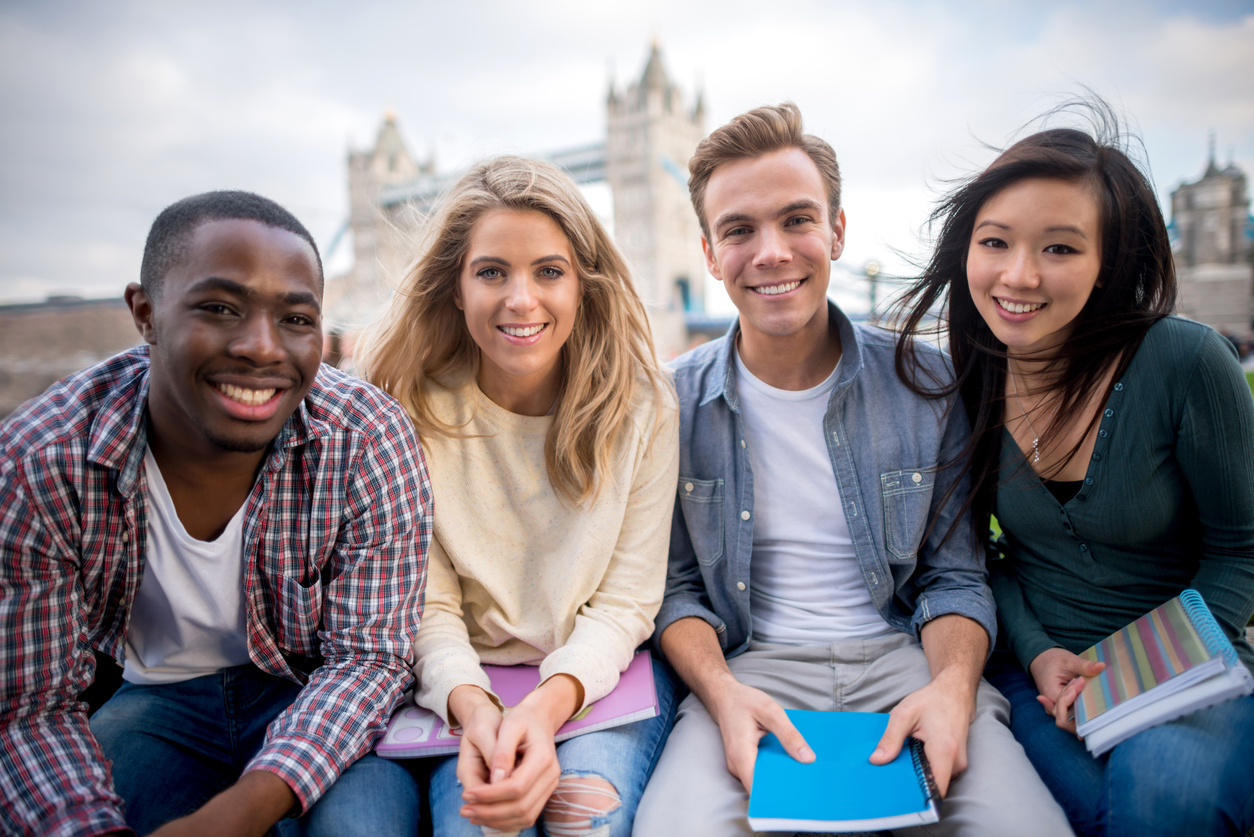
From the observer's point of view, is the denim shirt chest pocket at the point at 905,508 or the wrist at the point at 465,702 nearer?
the wrist at the point at 465,702

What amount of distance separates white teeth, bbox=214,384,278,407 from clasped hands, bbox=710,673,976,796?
1159 millimetres

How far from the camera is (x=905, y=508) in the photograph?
74.5 inches

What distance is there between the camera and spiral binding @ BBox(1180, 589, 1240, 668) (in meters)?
1.23

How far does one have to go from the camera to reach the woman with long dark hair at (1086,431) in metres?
1.54

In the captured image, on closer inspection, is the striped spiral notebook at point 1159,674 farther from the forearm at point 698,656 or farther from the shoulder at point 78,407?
the shoulder at point 78,407

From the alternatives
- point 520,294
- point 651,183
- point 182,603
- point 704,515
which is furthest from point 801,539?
point 651,183

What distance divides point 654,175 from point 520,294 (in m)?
40.4

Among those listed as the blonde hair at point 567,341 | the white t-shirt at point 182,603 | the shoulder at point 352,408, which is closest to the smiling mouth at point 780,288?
the blonde hair at point 567,341

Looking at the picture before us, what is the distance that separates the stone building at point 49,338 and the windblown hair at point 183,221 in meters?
20.1

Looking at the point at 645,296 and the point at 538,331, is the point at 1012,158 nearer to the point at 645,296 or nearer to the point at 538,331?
the point at 645,296

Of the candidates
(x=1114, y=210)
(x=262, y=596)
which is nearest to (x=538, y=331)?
(x=262, y=596)

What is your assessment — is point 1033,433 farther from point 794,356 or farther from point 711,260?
point 711,260

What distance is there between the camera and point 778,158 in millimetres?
1923

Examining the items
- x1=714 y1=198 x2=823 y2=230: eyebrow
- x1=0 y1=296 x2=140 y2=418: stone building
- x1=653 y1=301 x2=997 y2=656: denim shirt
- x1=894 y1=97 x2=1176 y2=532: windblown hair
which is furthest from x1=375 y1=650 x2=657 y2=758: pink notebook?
x1=0 y1=296 x2=140 y2=418: stone building
